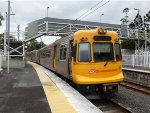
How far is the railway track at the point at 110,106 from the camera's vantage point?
1287 centimetres

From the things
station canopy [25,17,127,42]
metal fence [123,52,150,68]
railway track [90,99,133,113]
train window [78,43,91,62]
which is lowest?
railway track [90,99,133,113]

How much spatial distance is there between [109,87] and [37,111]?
544cm

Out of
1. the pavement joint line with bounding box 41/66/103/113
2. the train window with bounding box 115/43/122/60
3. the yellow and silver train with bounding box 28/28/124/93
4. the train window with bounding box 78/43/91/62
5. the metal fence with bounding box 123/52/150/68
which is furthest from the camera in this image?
the metal fence with bounding box 123/52/150/68

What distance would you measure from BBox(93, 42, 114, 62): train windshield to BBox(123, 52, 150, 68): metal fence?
69.7 feet

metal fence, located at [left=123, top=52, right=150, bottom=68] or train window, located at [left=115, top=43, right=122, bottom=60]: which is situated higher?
train window, located at [left=115, top=43, right=122, bottom=60]

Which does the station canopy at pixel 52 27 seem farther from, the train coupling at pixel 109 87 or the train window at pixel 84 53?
the train coupling at pixel 109 87

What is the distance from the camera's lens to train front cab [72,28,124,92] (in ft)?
47.9

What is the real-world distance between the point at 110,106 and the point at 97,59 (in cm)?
203

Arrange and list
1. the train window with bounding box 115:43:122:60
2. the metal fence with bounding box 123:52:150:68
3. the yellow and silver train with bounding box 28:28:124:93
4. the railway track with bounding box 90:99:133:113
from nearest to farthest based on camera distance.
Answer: the railway track with bounding box 90:99:133:113, the yellow and silver train with bounding box 28:28:124:93, the train window with bounding box 115:43:122:60, the metal fence with bounding box 123:52:150:68

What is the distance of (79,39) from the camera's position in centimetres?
1492

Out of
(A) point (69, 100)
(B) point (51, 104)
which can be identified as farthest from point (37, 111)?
(A) point (69, 100)

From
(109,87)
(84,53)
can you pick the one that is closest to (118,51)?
(84,53)

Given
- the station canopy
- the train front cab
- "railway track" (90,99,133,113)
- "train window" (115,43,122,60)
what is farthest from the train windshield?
the station canopy

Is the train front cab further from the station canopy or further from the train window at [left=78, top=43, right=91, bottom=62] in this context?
Result: the station canopy
